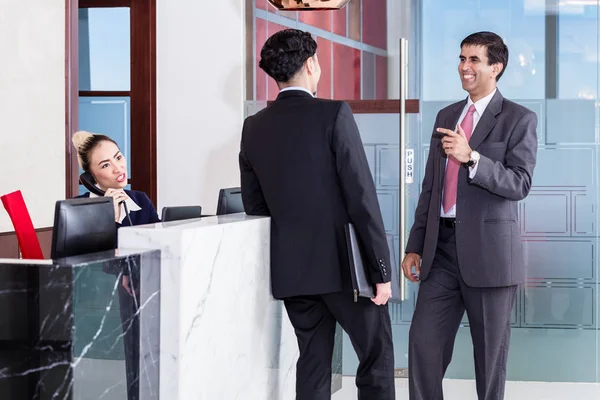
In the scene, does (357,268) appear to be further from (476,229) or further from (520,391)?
(520,391)

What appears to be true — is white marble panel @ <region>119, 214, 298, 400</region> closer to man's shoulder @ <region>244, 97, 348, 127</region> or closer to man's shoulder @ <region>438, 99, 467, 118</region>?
man's shoulder @ <region>244, 97, 348, 127</region>

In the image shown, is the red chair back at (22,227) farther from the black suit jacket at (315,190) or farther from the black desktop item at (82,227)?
the black suit jacket at (315,190)

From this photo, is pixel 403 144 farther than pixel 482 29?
No

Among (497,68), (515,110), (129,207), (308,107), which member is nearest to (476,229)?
(515,110)

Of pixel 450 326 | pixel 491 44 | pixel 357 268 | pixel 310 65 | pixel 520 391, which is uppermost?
pixel 491 44

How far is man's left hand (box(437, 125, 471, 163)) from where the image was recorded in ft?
10.6

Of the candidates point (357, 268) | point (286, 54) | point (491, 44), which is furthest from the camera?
point (491, 44)

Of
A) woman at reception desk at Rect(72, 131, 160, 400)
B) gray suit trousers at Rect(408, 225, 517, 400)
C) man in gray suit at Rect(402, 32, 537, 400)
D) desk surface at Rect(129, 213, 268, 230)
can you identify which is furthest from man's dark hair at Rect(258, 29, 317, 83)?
woman at reception desk at Rect(72, 131, 160, 400)

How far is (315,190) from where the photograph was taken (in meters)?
2.97

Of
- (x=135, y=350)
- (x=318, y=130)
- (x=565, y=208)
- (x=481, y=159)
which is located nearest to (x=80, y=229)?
(x=135, y=350)

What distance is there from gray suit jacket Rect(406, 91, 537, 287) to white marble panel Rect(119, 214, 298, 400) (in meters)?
0.72

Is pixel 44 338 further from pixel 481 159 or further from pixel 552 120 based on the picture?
pixel 552 120

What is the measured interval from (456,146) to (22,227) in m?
1.51

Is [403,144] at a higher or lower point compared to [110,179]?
higher
